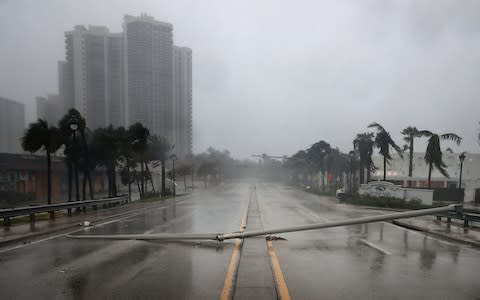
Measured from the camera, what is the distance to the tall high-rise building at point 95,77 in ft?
98.2

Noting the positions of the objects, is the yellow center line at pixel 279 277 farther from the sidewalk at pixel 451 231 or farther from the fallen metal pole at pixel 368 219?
the sidewalk at pixel 451 231

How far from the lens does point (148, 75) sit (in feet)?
94.2

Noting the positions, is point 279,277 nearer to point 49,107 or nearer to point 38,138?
point 38,138

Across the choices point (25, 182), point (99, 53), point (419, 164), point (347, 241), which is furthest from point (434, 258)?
point (419, 164)

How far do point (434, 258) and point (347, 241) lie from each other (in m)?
2.57

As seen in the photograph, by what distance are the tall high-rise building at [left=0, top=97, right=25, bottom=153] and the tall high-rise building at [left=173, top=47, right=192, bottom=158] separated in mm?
14749

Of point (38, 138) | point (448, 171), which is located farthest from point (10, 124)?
point (448, 171)

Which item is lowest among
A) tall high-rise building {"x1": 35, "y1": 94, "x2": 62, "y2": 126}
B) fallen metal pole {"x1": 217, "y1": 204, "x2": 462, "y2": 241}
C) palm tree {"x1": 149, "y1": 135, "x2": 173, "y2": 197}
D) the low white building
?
the low white building

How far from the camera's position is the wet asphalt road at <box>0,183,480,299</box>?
5649mm

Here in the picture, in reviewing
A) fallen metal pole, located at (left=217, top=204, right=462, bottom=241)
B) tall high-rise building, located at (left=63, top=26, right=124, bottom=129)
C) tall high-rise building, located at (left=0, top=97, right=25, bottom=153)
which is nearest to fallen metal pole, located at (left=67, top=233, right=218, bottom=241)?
fallen metal pole, located at (left=217, top=204, right=462, bottom=241)

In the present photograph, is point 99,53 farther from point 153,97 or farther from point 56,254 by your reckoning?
point 56,254

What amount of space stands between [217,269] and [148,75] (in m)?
24.7

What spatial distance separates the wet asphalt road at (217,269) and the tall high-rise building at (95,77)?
21505 mm

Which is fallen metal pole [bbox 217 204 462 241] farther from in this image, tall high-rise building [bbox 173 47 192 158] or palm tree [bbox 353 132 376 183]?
palm tree [bbox 353 132 376 183]
